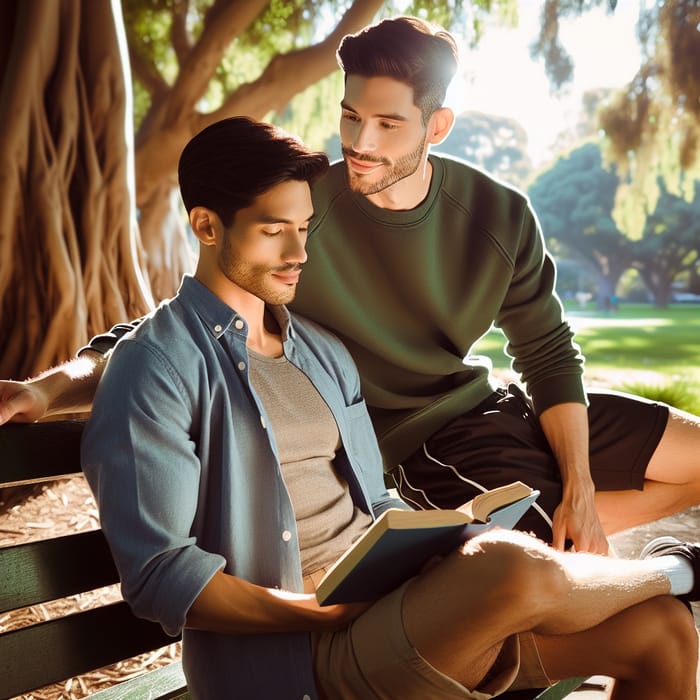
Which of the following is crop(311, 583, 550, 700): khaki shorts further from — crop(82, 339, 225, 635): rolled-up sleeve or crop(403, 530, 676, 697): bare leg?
crop(82, 339, 225, 635): rolled-up sleeve

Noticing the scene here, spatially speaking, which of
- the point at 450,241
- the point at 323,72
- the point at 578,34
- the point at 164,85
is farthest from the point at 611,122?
the point at 450,241

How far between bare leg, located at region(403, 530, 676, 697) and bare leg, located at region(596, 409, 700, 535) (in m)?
0.76

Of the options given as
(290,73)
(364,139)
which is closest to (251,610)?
(364,139)

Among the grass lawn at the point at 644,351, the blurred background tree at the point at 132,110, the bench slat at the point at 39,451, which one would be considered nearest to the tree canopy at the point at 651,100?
the blurred background tree at the point at 132,110

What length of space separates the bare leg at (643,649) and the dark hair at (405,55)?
1.00 m

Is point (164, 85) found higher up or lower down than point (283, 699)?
higher up

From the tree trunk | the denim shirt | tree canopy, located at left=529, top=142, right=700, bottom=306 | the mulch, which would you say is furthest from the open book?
tree canopy, located at left=529, top=142, right=700, bottom=306

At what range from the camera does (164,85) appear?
640cm

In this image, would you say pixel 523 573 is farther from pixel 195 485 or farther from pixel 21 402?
pixel 21 402

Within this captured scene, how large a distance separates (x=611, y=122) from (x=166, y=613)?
24.0ft

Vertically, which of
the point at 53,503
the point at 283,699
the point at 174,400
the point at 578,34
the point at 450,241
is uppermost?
the point at 578,34

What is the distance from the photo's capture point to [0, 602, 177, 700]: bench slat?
1230 mm

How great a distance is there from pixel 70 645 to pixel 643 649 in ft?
2.82

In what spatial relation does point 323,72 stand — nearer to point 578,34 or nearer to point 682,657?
point 578,34
